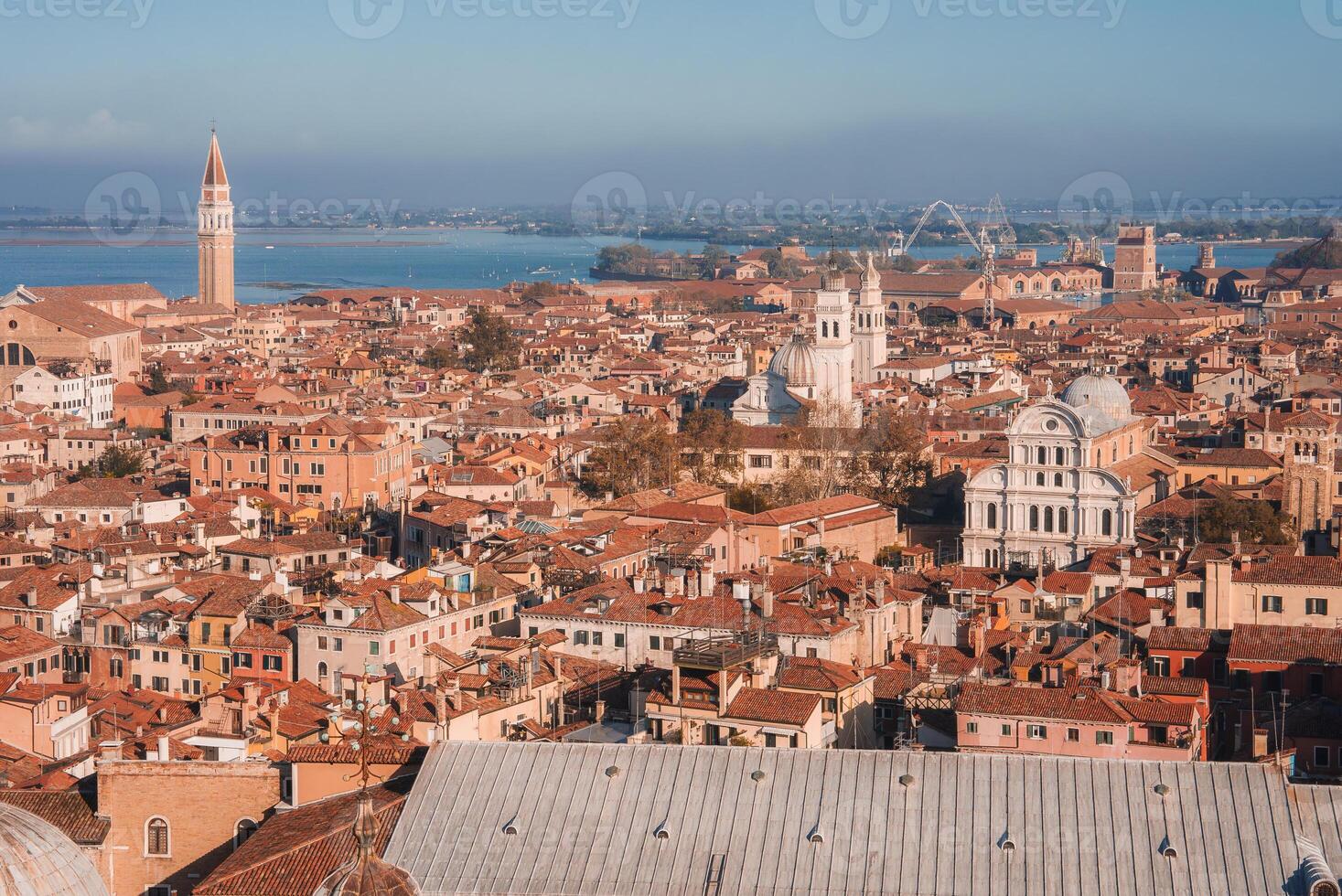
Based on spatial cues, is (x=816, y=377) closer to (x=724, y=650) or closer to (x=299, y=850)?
(x=724, y=650)

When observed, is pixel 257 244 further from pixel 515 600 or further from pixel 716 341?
pixel 515 600

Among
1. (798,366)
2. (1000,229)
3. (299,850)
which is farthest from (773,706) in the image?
(1000,229)

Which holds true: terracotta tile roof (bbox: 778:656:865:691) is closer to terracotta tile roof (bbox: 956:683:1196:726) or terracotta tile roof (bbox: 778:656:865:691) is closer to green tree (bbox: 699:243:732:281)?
terracotta tile roof (bbox: 956:683:1196:726)

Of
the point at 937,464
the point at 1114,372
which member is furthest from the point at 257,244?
the point at 937,464

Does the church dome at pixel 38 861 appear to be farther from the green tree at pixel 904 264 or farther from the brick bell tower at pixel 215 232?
the green tree at pixel 904 264

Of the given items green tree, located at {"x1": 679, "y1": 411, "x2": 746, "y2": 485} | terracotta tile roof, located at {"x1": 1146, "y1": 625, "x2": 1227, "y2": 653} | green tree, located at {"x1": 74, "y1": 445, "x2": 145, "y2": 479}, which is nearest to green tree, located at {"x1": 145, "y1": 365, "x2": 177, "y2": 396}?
green tree, located at {"x1": 74, "y1": 445, "x2": 145, "y2": 479}

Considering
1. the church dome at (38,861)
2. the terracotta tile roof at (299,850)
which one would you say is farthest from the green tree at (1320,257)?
the church dome at (38,861)
